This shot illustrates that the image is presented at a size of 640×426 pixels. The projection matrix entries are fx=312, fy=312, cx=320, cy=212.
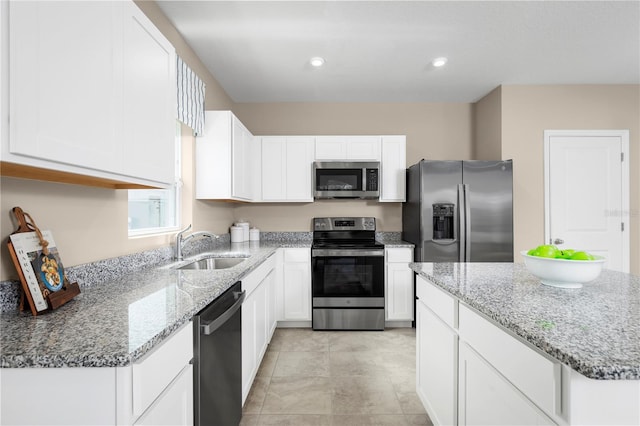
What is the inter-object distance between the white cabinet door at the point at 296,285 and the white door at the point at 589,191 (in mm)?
2733

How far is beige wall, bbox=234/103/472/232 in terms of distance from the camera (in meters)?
3.91

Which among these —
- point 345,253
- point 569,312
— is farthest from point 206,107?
point 569,312

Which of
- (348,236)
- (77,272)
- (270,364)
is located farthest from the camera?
(348,236)

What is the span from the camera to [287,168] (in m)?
3.56

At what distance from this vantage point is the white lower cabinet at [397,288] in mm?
3258

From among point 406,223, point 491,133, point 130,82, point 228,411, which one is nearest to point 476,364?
point 228,411

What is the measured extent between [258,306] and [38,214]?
1.41 meters

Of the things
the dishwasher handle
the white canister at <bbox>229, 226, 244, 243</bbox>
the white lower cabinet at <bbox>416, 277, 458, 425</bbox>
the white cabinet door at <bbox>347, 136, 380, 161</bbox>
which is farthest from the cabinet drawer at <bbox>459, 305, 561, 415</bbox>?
the white canister at <bbox>229, 226, 244, 243</bbox>

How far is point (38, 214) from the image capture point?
1215mm

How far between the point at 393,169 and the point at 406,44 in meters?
1.33

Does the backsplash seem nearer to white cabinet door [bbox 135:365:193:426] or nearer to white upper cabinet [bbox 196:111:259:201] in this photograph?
white upper cabinet [bbox 196:111:259:201]

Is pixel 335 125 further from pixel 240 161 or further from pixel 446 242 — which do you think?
pixel 446 242

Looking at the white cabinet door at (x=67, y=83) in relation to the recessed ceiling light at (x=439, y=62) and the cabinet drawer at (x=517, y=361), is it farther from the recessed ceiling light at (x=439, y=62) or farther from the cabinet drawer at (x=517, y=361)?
the recessed ceiling light at (x=439, y=62)

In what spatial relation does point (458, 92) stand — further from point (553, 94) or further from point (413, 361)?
point (413, 361)
